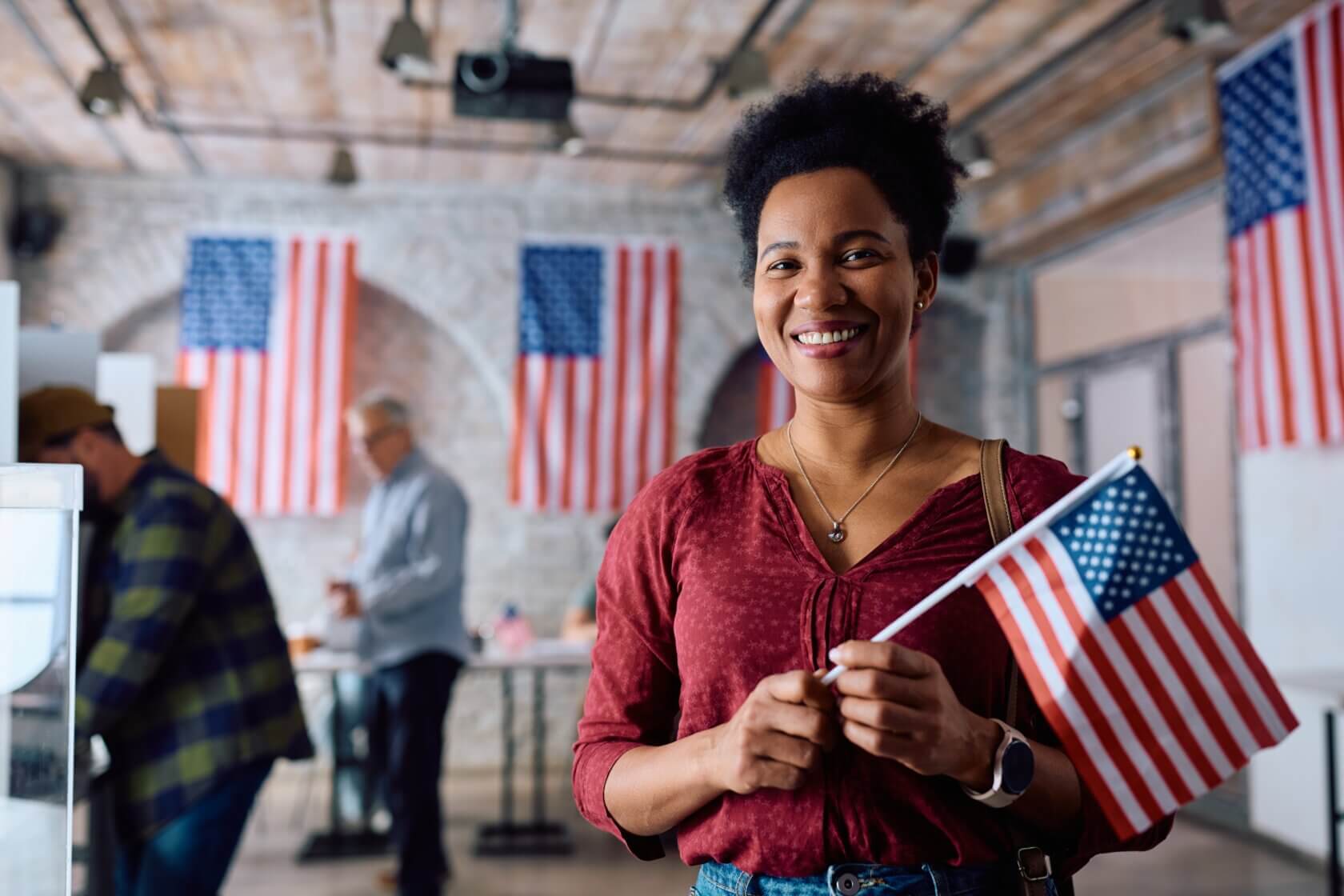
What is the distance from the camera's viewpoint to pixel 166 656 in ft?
7.82

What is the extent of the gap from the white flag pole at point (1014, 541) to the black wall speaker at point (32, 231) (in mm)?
6537

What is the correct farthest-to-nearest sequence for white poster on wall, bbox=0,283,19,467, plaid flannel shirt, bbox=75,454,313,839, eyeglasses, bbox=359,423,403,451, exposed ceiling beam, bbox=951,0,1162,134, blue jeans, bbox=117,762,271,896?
exposed ceiling beam, bbox=951,0,1162,134 → eyeglasses, bbox=359,423,403,451 → blue jeans, bbox=117,762,271,896 → plaid flannel shirt, bbox=75,454,313,839 → white poster on wall, bbox=0,283,19,467

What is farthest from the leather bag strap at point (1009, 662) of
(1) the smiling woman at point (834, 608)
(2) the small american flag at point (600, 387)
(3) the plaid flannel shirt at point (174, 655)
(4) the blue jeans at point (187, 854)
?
(2) the small american flag at point (600, 387)

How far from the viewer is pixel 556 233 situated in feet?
22.7

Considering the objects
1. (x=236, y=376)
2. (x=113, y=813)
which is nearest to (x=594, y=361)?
(x=236, y=376)

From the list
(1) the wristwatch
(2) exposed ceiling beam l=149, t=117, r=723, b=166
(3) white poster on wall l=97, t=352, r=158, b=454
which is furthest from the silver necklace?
(2) exposed ceiling beam l=149, t=117, r=723, b=166

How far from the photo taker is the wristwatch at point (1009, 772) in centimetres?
98

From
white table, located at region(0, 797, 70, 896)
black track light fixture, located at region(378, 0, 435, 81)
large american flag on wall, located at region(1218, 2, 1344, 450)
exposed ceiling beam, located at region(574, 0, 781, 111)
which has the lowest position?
white table, located at region(0, 797, 70, 896)

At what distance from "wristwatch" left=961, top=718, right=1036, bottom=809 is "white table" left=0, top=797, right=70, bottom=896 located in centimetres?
102

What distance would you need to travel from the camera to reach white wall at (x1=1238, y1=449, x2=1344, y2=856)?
4477 millimetres

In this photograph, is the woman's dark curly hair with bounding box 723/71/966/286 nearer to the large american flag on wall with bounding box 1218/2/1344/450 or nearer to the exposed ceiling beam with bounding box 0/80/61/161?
the large american flag on wall with bounding box 1218/2/1344/450

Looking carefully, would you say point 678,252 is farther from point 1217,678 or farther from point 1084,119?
point 1217,678

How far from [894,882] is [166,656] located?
1854mm

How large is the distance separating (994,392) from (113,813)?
6017 mm
